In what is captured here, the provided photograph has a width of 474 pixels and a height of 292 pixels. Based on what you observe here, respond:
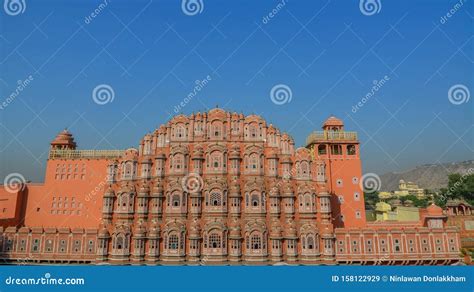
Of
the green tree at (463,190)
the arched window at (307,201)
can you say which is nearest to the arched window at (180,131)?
the arched window at (307,201)

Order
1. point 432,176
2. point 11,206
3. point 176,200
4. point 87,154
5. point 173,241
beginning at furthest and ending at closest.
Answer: point 432,176
point 87,154
point 11,206
point 176,200
point 173,241

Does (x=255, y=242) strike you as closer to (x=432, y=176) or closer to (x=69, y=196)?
(x=69, y=196)

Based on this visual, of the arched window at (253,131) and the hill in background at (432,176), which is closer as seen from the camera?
the arched window at (253,131)

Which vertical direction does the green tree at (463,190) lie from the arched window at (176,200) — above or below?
above

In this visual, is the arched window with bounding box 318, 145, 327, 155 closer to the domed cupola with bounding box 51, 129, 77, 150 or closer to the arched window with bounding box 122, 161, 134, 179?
the arched window with bounding box 122, 161, 134, 179

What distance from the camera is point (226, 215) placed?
3011 centimetres

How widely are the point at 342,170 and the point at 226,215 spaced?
1330 centimetres

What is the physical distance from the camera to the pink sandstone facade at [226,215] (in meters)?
29.3

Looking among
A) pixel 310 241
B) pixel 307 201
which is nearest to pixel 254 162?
pixel 307 201

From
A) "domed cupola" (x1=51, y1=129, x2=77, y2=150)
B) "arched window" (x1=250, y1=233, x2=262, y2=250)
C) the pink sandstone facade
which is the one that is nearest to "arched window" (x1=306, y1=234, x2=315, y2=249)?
the pink sandstone facade

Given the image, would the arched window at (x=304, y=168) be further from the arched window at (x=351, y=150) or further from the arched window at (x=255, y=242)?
the arched window at (x=255, y=242)

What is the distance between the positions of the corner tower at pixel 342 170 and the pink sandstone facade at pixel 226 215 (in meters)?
0.14

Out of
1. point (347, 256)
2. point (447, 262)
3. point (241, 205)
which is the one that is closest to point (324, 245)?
point (347, 256)

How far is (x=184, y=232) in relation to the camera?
29.5 m
